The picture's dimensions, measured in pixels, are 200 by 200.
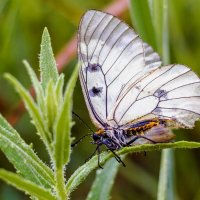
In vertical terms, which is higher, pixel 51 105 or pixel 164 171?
pixel 51 105

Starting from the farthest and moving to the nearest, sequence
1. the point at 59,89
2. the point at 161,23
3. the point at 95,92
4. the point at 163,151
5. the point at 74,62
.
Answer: the point at 74,62, the point at 161,23, the point at 163,151, the point at 95,92, the point at 59,89

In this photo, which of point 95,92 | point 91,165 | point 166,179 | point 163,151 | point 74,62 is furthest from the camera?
point 74,62

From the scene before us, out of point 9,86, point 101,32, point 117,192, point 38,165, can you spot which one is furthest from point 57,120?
point 9,86

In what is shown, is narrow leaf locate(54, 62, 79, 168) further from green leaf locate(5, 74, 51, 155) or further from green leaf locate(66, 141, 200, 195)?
green leaf locate(66, 141, 200, 195)

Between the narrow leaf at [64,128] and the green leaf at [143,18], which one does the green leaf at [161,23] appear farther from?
the narrow leaf at [64,128]

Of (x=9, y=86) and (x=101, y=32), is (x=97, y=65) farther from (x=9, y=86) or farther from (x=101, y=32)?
(x=9, y=86)

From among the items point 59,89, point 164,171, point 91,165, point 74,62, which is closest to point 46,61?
point 59,89

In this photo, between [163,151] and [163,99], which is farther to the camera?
[163,151]

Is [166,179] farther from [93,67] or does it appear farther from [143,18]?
[143,18]
